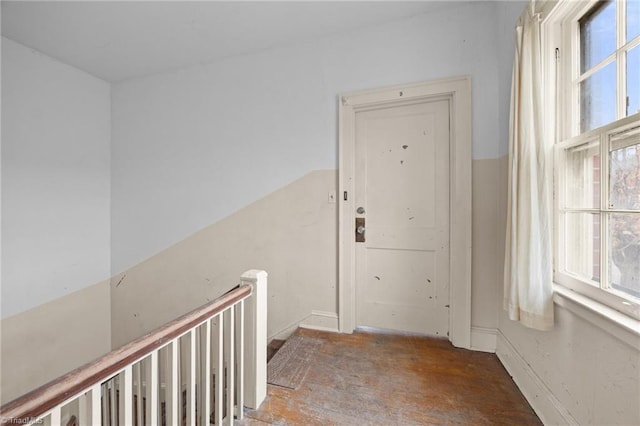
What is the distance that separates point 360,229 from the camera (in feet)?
7.43

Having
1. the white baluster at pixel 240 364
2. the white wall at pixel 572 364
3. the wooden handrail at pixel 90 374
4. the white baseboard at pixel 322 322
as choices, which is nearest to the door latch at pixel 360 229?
the white baseboard at pixel 322 322

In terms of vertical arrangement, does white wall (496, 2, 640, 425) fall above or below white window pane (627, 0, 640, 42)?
below

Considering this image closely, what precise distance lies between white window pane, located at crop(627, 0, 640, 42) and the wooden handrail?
1982mm

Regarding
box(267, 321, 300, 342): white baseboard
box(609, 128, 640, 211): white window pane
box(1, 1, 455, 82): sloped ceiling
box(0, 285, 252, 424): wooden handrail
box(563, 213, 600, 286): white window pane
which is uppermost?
box(1, 1, 455, 82): sloped ceiling

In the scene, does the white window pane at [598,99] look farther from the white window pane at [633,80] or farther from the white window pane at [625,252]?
the white window pane at [625,252]

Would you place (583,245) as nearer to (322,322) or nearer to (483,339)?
(483,339)

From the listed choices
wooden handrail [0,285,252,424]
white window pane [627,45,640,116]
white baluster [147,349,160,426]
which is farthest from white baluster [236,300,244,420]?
white window pane [627,45,640,116]

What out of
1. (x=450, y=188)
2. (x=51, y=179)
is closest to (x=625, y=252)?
(x=450, y=188)

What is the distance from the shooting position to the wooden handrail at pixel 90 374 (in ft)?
1.88

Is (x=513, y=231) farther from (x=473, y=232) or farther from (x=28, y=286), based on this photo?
(x=28, y=286)

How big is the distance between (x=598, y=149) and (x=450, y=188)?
932mm

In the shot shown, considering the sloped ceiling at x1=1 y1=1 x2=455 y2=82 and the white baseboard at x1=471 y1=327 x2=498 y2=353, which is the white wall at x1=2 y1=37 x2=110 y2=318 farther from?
the white baseboard at x1=471 y1=327 x2=498 y2=353

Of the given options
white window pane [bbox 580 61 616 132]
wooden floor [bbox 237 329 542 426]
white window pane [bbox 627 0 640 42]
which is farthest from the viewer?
wooden floor [bbox 237 329 542 426]

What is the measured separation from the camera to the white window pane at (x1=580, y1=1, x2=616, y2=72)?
1.10 meters
